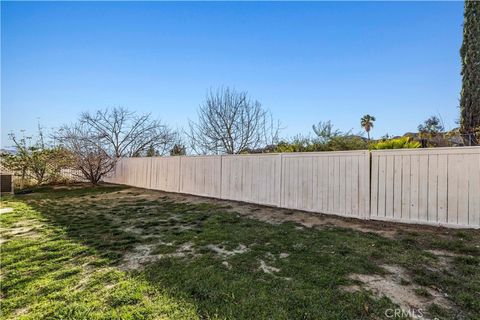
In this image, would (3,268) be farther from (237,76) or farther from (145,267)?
(237,76)

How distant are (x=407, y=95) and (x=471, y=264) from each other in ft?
30.2

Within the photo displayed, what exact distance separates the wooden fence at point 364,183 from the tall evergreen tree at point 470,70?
18.4ft

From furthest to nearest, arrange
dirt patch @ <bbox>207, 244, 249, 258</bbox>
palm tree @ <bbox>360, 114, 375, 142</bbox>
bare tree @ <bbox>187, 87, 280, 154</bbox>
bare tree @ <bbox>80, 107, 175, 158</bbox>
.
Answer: palm tree @ <bbox>360, 114, 375, 142</bbox>, bare tree @ <bbox>80, 107, 175, 158</bbox>, bare tree @ <bbox>187, 87, 280, 154</bbox>, dirt patch @ <bbox>207, 244, 249, 258</bbox>

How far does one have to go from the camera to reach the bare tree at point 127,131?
506 inches

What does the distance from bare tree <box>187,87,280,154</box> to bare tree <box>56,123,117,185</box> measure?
5.28m

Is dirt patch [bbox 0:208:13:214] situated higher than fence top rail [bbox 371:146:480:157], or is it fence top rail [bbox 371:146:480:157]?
fence top rail [bbox 371:146:480:157]

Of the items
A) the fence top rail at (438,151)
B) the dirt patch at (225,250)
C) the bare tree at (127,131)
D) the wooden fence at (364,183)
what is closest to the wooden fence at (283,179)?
the wooden fence at (364,183)

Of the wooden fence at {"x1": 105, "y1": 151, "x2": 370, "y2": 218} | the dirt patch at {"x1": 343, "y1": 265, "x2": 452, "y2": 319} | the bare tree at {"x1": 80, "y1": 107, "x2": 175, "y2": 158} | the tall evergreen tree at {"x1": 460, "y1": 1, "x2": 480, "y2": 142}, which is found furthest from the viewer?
the bare tree at {"x1": 80, "y1": 107, "x2": 175, "y2": 158}

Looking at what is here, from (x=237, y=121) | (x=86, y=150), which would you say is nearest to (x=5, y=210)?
(x=86, y=150)

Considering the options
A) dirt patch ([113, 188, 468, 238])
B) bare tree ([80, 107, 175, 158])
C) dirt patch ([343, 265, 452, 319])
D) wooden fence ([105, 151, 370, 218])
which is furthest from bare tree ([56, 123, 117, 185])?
dirt patch ([343, 265, 452, 319])

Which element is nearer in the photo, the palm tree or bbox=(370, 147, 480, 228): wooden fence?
bbox=(370, 147, 480, 228): wooden fence

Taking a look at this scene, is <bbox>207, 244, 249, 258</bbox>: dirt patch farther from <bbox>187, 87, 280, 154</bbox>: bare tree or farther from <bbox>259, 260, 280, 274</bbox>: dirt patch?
<bbox>187, 87, 280, 154</bbox>: bare tree

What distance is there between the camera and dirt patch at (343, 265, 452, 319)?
6.57ft

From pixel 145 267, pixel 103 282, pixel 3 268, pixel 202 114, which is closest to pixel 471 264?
pixel 145 267
